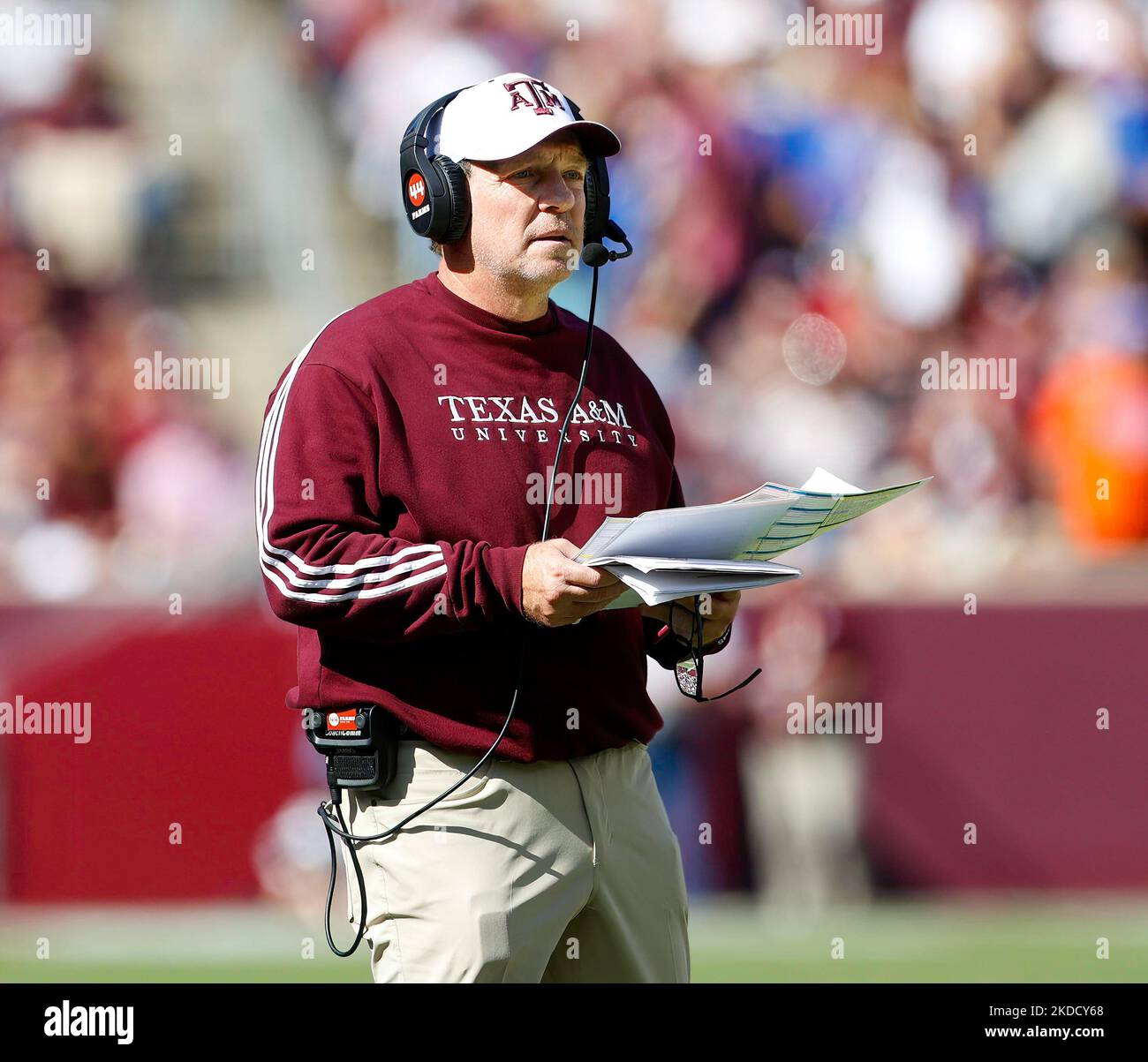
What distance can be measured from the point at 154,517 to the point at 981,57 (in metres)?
4.03

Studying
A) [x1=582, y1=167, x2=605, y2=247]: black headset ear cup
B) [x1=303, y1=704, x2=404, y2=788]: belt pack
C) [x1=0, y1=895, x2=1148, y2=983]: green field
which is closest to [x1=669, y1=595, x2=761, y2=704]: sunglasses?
[x1=303, y1=704, x2=404, y2=788]: belt pack

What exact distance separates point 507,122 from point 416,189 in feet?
0.61

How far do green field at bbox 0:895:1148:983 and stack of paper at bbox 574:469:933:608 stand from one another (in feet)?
9.38

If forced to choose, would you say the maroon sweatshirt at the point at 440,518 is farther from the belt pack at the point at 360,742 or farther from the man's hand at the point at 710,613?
the man's hand at the point at 710,613

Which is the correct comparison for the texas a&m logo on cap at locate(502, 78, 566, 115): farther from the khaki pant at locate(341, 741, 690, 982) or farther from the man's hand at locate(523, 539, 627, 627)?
the khaki pant at locate(341, 741, 690, 982)

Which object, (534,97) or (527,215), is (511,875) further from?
(534,97)

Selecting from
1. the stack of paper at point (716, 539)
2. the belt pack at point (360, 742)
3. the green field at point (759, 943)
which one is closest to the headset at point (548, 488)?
the belt pack at point (360, 742)

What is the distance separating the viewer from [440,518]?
2.23 m

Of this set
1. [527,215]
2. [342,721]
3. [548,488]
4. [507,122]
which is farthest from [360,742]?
[507,122]

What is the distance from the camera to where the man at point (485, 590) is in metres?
2.14

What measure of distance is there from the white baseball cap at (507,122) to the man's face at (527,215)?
0.02 meters

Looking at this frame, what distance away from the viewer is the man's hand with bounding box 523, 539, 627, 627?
2033 millimetres

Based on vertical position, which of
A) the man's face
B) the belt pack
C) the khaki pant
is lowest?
the khaki pant
